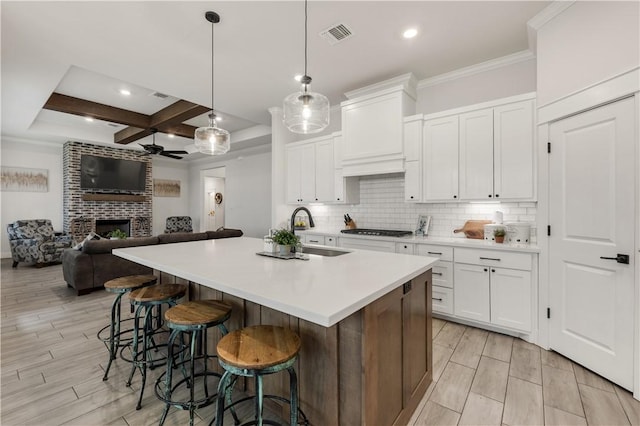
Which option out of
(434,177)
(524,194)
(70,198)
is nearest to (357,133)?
(434,177)

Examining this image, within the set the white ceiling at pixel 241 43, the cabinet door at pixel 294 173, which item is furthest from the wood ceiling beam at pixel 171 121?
the cabinet door at pixel 294 173

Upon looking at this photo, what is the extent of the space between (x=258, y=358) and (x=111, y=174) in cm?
860

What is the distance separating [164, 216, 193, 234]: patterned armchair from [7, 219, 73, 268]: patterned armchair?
2.67 meters

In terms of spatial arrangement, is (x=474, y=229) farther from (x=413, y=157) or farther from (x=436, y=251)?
(x=413, y=157)

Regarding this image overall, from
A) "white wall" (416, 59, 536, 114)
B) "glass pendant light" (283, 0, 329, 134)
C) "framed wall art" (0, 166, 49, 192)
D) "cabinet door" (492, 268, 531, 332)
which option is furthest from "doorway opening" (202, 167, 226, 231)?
"cabinet door" (492, 268, 531, 332)

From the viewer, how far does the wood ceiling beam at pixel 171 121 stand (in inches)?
195

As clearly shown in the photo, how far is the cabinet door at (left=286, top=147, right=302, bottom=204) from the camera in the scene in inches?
191

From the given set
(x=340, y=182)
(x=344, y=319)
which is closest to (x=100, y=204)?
(x=340, y=182)

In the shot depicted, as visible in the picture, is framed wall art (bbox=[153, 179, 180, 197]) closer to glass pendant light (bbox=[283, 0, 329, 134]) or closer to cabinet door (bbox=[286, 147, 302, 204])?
cabinet door (bbox=[286, 147, 302, 204])

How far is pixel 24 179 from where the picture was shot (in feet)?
22.7

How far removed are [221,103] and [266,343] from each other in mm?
4189

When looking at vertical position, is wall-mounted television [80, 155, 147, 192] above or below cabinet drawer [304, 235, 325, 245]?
above

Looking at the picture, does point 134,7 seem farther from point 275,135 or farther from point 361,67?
point 275,135

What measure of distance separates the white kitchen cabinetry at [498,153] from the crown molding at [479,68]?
68 cm
